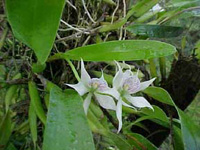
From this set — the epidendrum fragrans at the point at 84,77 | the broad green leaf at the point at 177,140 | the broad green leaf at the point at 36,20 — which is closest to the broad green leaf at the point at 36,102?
the epidendrum fragrans at the point at 84,77

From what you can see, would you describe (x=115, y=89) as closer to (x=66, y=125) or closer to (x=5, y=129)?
(x=66, y=125)

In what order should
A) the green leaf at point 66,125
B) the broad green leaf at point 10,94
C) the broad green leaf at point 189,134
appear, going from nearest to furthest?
the green leaf at point 66,125 → the broad green leaf at point 189,134 → the broad green leaf at point 10,94

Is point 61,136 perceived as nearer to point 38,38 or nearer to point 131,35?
point 38,38

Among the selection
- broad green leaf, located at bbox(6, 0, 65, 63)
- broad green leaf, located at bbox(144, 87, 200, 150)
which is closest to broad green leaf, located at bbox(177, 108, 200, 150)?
broad green leaf, located at bbox(144, 87, 200, 150)

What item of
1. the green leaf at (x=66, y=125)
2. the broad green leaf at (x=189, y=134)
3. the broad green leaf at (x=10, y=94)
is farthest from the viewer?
the broad green leaf at (x=10, y=94)

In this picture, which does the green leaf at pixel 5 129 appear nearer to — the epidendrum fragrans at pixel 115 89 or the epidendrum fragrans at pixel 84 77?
the epidendrum fragrans at pixel 84 77

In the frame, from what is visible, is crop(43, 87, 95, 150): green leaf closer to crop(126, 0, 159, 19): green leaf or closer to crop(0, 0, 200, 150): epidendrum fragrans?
crop(0, 0, 200, 150): epidendrum fragrans

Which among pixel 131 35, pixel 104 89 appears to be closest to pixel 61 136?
pixel 104 89
